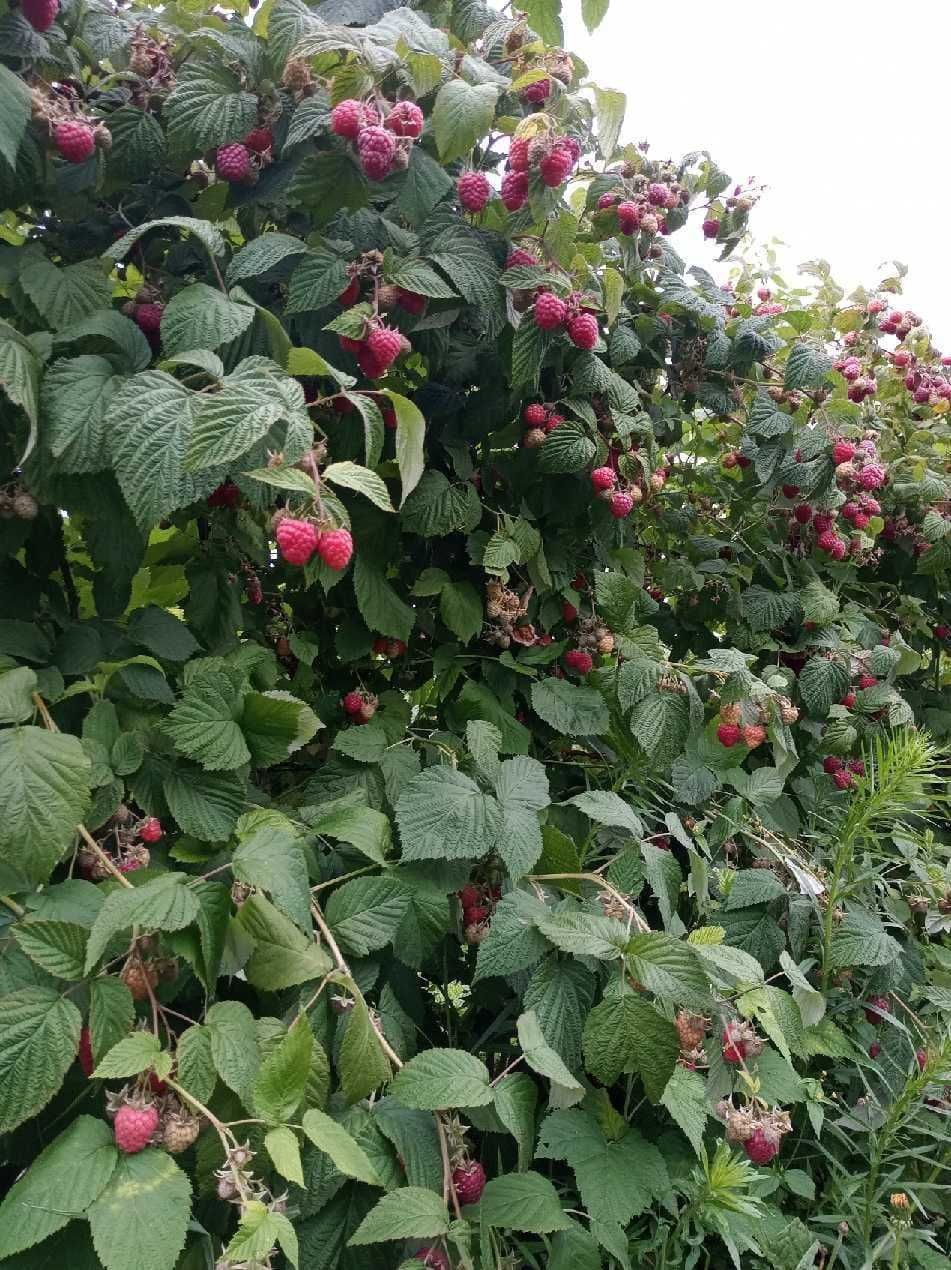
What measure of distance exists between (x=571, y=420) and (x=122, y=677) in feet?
2.94

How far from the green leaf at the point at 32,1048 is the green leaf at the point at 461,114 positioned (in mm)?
1134

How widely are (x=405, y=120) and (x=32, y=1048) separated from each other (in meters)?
1.16

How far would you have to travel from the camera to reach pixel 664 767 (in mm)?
1695

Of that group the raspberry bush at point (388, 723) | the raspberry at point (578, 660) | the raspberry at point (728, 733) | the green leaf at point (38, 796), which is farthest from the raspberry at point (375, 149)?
the raspberry at point (728, 733)

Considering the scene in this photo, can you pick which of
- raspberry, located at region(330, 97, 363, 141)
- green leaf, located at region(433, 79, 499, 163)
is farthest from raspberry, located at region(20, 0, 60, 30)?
green leaf, located at region(433, 79, 499, 163)

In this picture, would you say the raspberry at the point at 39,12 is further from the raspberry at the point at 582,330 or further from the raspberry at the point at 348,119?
the raspberry at the point at 582,330

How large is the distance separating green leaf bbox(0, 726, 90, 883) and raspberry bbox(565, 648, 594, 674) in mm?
1028

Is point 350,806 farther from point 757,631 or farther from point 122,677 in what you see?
point 757,631

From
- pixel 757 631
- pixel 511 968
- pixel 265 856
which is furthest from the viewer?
pixel 757 631

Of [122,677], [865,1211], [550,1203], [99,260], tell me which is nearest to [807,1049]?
[865,1211]

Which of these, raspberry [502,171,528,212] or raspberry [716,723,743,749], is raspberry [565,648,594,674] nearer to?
raspberry [716,723,743,749]

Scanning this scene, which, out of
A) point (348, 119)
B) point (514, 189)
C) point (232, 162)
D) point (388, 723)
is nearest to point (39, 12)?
point (232, 162)

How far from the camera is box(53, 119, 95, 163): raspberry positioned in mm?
1195

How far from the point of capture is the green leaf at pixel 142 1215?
84 centimetres
